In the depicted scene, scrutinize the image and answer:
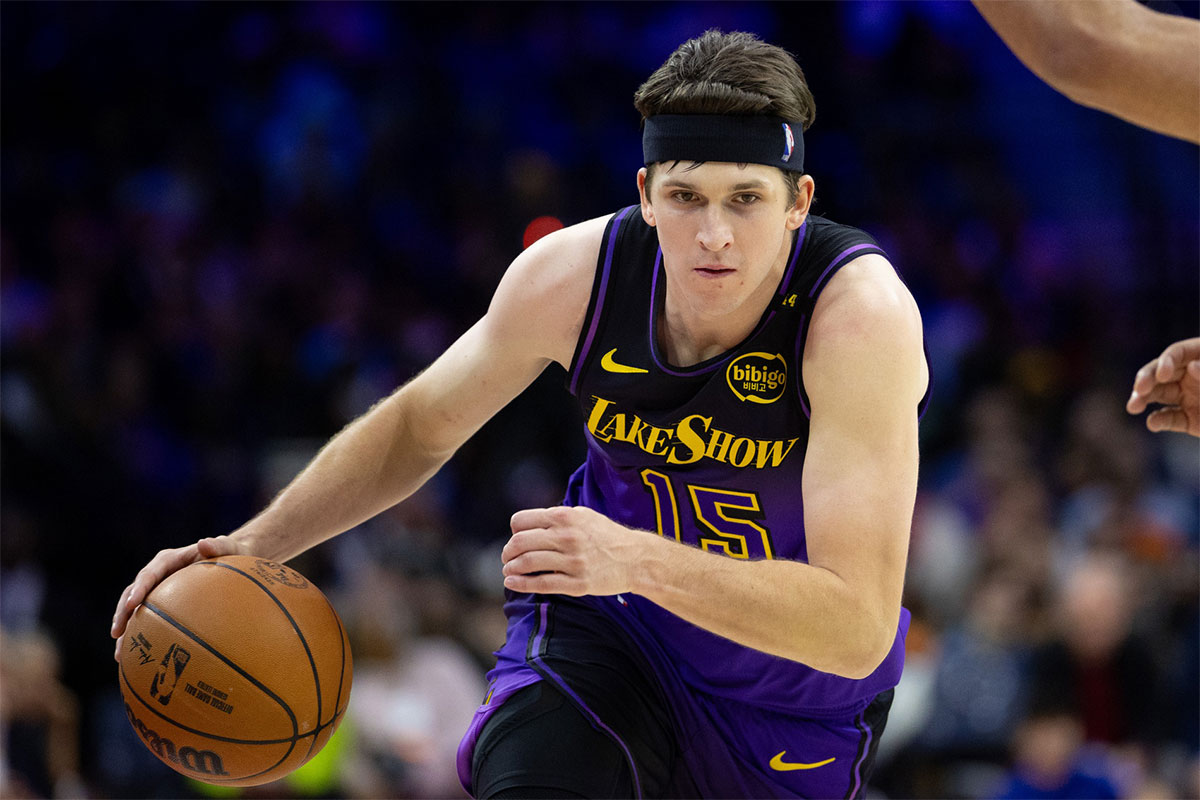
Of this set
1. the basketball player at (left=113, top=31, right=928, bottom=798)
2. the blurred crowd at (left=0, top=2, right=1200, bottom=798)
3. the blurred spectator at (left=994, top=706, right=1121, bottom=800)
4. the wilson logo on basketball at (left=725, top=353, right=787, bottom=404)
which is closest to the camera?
the basketball player at (left=113, top=31, right=928, bottom=798)

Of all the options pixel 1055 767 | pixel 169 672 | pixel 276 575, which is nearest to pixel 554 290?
pixel 276 575

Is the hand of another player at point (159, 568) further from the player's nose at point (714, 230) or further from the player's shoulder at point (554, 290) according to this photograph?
the player's nose at point (714, 230)

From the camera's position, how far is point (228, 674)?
306 cm

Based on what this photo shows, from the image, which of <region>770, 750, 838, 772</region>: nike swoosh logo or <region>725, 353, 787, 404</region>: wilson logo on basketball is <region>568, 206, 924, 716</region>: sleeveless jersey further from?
<region>770, 750, 838, 772</region>: nike swoosh logo

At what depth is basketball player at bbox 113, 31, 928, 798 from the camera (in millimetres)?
2861

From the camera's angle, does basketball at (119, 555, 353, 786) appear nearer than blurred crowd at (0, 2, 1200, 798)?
Yes

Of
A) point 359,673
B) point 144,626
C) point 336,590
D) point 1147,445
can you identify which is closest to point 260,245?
point 336,590

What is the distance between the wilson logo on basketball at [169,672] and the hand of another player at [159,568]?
0.15m

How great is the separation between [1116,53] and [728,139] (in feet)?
3.21

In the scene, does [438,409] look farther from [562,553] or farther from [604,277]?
[562,553]

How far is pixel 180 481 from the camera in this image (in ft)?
27.4

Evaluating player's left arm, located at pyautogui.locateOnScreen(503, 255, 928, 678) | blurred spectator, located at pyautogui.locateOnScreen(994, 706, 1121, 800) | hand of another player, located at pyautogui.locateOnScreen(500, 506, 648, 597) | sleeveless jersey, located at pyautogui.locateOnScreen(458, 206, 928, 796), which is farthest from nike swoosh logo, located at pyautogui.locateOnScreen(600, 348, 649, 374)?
blurred spectator, located at pyautogui.locateOnScreen(994, 706, 1121, 800)

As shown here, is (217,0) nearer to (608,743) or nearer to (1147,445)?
(1147,445)

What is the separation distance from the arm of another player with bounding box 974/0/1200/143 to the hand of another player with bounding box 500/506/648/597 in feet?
3.95
